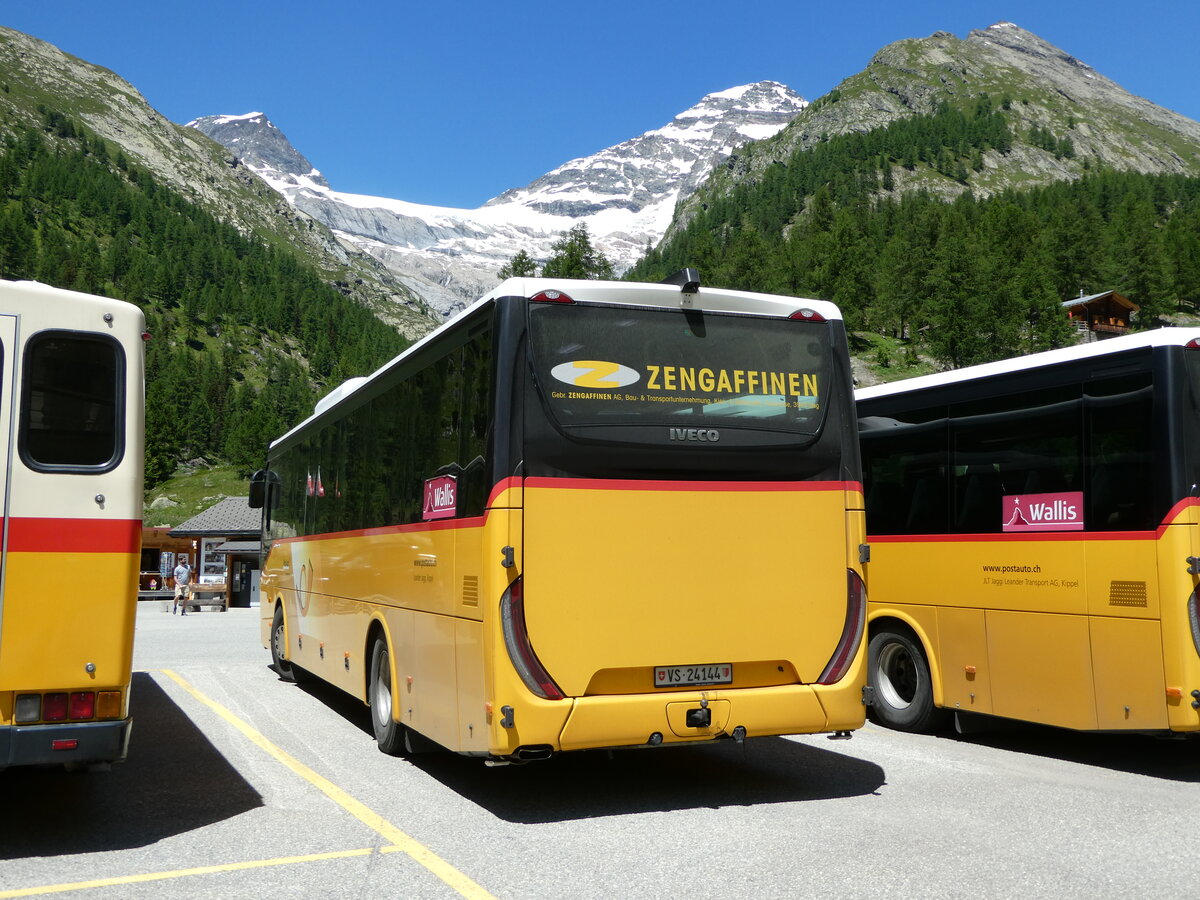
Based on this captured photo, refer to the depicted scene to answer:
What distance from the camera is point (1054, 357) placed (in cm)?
845

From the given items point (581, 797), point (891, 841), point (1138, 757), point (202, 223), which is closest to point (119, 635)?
point (581, 797)

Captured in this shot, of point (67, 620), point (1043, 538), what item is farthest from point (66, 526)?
point (1043, 538)

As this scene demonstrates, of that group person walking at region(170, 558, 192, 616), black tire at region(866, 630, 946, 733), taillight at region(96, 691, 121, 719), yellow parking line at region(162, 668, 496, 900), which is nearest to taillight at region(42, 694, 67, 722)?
taillight at region(96, 691, 121, 719)

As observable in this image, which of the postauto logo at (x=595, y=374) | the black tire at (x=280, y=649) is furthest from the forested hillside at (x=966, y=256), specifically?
the postauto logo at (x=595, y=374)

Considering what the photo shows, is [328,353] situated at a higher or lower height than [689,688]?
higher

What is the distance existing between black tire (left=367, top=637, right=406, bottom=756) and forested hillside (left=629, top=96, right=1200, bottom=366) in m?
76.7

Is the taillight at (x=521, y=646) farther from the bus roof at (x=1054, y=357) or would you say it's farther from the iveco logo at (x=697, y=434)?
the bus roof at (x=1054, y=357)

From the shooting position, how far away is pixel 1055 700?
8.27 meters

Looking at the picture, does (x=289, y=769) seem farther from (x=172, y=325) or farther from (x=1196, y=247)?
(x=172, y=325)

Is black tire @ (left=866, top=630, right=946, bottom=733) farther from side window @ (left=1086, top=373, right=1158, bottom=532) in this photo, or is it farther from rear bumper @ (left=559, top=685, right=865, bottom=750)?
rear bumper @ (left=559, top=685, right=865, bottom=750)

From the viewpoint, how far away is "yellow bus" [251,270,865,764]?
651cm

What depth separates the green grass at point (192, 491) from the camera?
382ft

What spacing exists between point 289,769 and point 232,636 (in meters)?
16.0

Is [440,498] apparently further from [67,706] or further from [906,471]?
[906,471]
